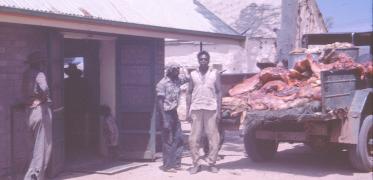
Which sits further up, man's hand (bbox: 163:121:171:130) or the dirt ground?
man's hand (bbox: 163:121:171:130)

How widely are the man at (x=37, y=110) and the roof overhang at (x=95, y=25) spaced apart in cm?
54

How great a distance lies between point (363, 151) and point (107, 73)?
4.45m

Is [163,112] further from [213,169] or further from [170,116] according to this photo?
[213,169]

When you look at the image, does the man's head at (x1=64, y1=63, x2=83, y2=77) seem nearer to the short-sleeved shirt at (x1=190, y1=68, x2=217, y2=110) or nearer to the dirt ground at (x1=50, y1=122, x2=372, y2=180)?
the dirt ground at (x1=50, y1=122, x2=372, y2=180)

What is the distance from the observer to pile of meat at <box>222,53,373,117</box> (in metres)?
8.03

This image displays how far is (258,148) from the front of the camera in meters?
9.41

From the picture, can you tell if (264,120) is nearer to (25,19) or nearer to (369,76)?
(369,76)

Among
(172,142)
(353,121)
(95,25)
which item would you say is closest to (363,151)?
(353,121)

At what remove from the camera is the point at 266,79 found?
895 centimetres

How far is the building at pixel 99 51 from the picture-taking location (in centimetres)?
761

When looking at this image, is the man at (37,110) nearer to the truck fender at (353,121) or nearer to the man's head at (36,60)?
the man's head at (36,60)

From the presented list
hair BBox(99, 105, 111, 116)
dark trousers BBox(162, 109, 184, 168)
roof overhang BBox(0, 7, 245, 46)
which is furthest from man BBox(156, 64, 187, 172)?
hair BBox(99, 105, 111, 116)

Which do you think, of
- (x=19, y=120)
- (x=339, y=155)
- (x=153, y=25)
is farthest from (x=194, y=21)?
(x=19, y=120)

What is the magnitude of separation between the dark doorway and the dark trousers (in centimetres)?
167
